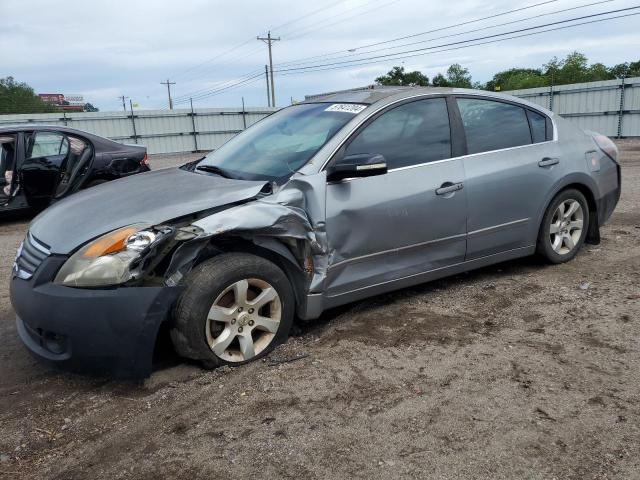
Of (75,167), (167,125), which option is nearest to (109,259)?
(75,167)

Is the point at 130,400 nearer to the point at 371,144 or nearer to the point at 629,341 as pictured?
the point at 371,144

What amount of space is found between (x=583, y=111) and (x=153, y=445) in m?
22.8

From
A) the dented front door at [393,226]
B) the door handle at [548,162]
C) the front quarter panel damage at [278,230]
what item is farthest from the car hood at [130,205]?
the door handle at [548,162]

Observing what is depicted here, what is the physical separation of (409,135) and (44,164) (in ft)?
19.4

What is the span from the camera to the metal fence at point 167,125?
23.5 meters

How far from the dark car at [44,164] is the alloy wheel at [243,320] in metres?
5.67

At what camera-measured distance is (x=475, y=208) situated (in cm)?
411

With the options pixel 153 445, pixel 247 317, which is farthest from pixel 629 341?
pixel 153 445

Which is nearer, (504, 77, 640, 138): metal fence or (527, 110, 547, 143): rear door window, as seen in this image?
(527, 110, 547, 143): rear door window

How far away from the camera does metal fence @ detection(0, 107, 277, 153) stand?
23.5m

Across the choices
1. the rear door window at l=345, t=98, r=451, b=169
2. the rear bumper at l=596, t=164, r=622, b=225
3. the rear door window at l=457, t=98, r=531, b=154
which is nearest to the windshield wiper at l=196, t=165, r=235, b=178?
the rear door window at l=345, t=98, r=451, b=169

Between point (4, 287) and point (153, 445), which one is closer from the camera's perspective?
point (153, 445)

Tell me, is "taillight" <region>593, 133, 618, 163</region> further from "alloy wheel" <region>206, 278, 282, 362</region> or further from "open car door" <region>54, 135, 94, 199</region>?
"open car door" <region>54, 135, 94, 199</region>

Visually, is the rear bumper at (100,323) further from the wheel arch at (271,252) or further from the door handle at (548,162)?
the door handle at (548,162)
